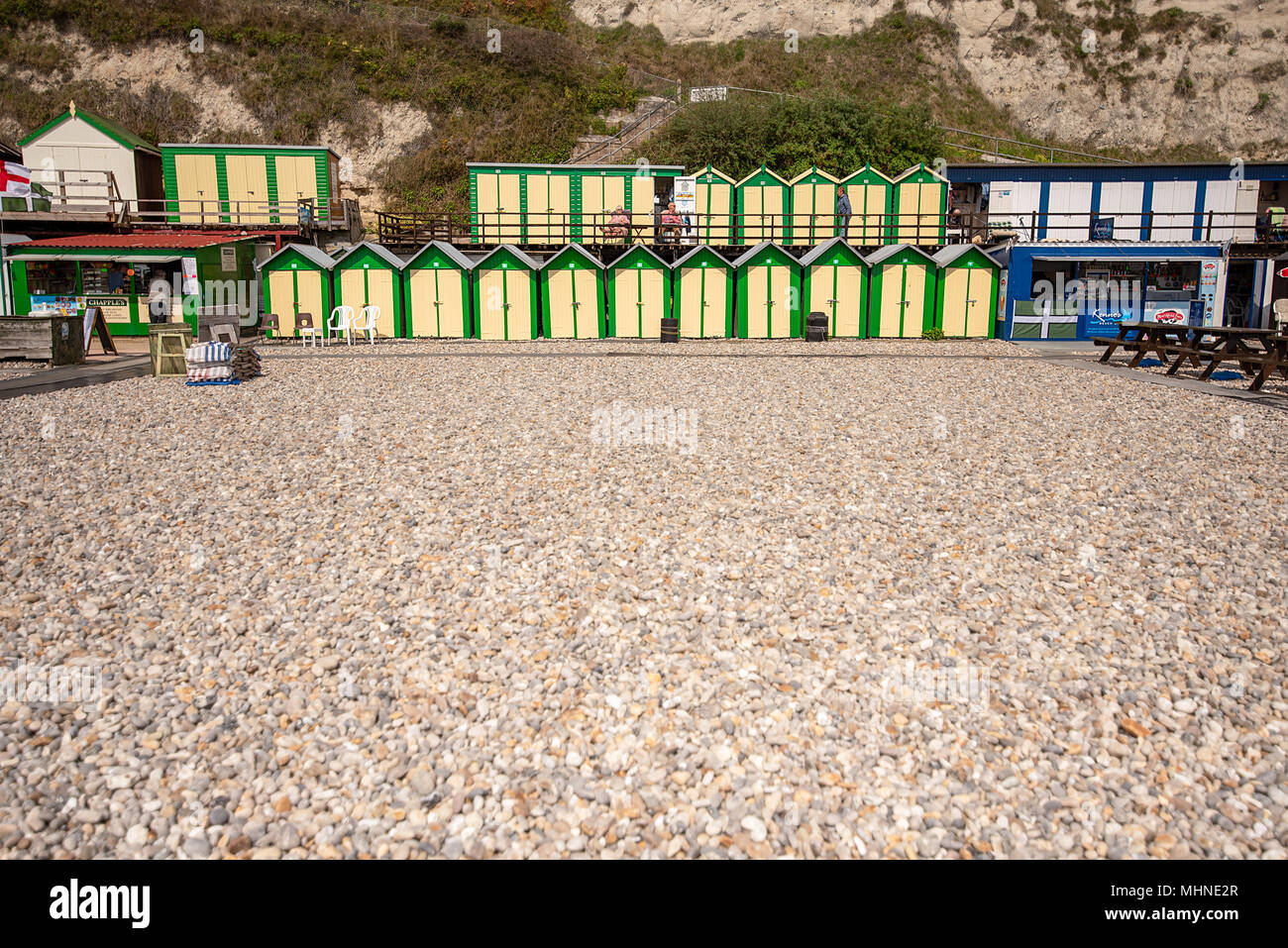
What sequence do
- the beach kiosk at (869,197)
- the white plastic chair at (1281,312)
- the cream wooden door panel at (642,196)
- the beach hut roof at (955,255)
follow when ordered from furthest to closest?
the beach kiosk at (869,197), the cream wooden door panel at (642,196), the beach hut roof at (955,255), the white plastic chair at (1281,312)

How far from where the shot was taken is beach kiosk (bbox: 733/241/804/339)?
2428 cm

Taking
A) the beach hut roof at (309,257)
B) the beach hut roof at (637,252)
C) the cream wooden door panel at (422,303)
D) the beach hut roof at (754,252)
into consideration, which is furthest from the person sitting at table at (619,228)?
the beach hut roof at (309,257)

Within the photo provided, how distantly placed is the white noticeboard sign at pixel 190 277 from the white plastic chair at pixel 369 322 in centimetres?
439

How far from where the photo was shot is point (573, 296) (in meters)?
24.2

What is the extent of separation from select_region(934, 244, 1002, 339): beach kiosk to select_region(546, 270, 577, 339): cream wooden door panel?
9687 millimetres

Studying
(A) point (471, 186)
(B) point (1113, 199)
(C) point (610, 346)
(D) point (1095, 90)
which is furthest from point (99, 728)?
(D) point (1095, 90)

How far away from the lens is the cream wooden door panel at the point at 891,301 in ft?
80.4

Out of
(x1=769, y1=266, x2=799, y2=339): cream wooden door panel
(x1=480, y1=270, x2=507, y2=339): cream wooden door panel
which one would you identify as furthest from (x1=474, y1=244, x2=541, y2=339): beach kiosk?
(x1=769, y1=266, x2=799, y2=339): cream wooden door panel

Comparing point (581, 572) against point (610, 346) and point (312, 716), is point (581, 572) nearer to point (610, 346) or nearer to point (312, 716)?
point (312, 716)

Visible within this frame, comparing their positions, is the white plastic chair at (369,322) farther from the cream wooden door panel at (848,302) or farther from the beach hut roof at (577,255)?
the cream wooden door panel at (848,302)

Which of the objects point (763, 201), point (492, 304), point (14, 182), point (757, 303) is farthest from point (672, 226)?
point (14, 182)

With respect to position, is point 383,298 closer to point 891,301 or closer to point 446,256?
point 446,256

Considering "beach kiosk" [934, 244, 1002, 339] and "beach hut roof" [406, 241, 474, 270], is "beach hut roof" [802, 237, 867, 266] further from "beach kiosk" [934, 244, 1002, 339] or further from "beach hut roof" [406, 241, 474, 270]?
"beach hut roof" [406, 241, 474, 270]

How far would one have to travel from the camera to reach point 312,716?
3900 millimetres
